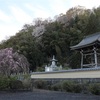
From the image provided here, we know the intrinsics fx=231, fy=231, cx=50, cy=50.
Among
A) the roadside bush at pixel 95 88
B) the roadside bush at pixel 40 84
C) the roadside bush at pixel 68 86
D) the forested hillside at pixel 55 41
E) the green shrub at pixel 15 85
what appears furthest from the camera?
the forested hillside at pixel 55 41

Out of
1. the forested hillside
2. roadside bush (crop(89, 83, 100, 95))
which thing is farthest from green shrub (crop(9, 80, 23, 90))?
the forested hillside

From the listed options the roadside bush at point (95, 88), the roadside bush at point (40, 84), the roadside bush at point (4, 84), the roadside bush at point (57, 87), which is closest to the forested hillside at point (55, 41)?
the roadside bush at point (40, 84)

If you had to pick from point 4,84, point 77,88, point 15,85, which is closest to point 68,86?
Answer: point 77,88

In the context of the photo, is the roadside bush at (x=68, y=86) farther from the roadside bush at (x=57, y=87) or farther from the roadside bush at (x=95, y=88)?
the roadside bush at (x=95, y=88)

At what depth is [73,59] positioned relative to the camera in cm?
2914

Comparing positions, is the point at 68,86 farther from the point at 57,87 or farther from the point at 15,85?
the point at 15,85

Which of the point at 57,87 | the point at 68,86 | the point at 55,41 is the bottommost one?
the point at 57,87

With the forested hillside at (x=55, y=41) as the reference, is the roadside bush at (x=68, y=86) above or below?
below

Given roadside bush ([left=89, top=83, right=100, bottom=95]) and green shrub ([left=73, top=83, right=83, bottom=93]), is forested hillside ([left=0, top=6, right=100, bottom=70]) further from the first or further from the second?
roadside bush ([left=89, top=83, right=100, bottom=95])

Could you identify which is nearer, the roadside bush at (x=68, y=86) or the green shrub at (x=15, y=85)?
the roadside bush at (x=68, y=86)

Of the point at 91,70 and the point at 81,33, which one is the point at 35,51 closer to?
the point at 81,33

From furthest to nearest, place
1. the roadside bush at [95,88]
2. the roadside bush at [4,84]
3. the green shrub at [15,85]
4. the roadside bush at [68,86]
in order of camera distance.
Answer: the green shrub at [15,85], the roadside bush at [4,84], the roadside bush at [68,86], the roadside bush at [95,88]

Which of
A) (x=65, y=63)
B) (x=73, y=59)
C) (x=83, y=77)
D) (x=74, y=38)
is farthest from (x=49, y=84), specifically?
(x=74, y=38)

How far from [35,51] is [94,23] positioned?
1065 cm
